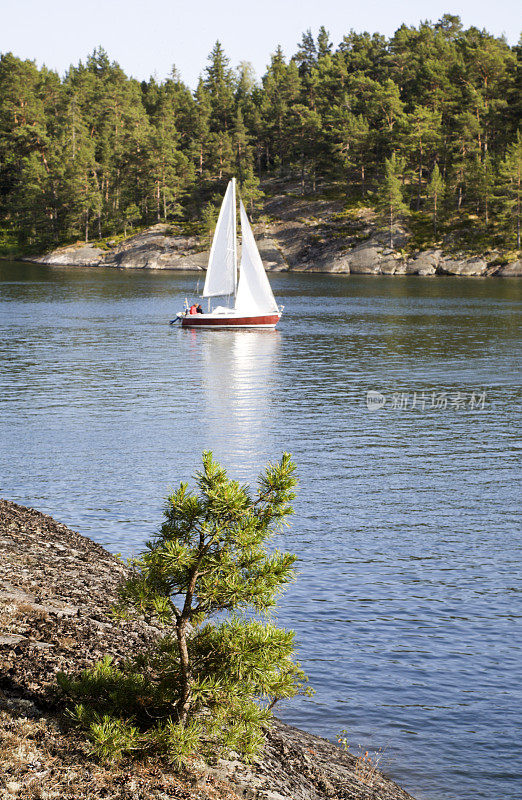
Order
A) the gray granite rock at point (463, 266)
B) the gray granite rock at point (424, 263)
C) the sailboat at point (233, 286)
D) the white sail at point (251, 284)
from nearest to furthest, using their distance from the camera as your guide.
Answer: the white sail at point (251, 284) < the sailboat at point (233, 286) < the gray granite rock at point (463, 266) < the gray granite rock at point (424, 263)

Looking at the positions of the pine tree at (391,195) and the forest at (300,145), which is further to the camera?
the forest at (300,145)

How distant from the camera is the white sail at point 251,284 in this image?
71625 millimetres

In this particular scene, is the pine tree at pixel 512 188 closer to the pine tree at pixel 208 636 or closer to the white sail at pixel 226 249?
the white sail at pixel 226 249

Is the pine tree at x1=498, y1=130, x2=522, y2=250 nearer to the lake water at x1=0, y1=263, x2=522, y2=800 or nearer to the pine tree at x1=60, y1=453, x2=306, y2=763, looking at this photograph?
the lake water at x1=0, y1=263, x2=522, y2=800

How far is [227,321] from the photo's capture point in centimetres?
7412

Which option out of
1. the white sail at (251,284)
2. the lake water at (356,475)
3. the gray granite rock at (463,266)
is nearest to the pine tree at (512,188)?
the gray granite rock at (463,266)

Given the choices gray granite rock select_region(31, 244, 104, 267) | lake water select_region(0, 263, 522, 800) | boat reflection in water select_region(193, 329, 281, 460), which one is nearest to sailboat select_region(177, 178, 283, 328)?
boat reflection in water select_region(193, 329, 281, 460)

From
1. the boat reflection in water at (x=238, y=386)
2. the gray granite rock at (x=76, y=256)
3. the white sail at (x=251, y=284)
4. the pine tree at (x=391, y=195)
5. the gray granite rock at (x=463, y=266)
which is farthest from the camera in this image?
the gray granite rock at (x=76, y=256)

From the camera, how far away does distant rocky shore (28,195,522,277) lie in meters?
138

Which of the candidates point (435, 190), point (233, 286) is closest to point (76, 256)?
point (435, 190)

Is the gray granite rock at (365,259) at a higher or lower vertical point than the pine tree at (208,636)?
higher

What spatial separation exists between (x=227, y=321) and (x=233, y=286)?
3392 mm

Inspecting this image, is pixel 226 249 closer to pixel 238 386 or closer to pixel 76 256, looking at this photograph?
pixel 238 386

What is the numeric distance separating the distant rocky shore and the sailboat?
233 ft
